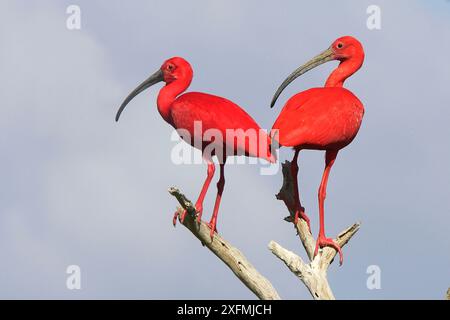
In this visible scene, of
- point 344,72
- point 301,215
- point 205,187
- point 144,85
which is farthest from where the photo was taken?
point 144,85

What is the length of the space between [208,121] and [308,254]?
241 centimetres

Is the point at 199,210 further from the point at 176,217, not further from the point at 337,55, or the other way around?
the point at 337,55

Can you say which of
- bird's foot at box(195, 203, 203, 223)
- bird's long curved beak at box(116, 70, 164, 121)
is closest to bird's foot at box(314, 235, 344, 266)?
bird's foot at box(195, 203, 203, 223)

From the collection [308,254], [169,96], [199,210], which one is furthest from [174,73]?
[308,254]

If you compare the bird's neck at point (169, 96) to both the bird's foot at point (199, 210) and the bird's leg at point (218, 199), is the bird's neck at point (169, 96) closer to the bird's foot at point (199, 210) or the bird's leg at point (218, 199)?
the bird's leg at point (218, 199)

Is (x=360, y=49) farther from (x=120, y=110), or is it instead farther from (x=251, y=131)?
(x=120, y=110)

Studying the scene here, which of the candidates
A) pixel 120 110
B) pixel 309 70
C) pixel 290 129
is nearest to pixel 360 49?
pixel 309 70

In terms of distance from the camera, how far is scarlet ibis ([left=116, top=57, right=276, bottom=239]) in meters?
12.4

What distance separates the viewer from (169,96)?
13.3 metres

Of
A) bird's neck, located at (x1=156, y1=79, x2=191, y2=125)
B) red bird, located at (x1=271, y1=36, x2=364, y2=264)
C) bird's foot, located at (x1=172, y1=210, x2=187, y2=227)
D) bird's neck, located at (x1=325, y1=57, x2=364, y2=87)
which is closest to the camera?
bird's foot, located at (x1=172, y1=210, x2=187, y2=227)

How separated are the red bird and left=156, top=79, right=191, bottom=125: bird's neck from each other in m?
1.35

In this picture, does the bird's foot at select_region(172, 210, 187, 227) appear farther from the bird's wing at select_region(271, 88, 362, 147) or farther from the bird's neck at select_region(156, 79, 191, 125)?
the bird's wing at select_region(271, 88, 362, 147)
